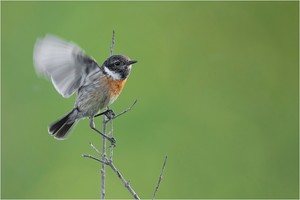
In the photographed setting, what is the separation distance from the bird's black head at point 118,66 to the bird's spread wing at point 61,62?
120 millimetres

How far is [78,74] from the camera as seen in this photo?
499 centimetres

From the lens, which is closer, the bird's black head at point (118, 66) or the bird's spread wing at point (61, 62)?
the bird's spread wing at point (61, 62)

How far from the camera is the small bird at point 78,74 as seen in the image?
4785 mm

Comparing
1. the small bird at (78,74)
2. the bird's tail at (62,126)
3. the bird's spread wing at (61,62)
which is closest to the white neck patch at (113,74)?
the small bird at (78,74)

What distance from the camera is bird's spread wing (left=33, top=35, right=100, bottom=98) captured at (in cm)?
476

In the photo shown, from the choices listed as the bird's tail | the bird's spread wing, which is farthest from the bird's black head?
the bird's tail

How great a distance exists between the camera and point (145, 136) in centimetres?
784

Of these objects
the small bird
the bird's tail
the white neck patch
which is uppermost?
the white neck patch

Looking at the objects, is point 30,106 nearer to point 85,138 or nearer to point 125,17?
point 85,138

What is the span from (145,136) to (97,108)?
8.94 ft

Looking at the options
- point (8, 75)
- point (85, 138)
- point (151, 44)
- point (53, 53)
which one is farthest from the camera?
point (151, 44)

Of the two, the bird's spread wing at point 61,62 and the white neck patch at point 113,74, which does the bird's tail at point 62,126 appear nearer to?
the bird's spread wing at point 61,62

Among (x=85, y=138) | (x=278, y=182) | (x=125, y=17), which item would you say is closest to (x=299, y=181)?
(x=278, y=182)

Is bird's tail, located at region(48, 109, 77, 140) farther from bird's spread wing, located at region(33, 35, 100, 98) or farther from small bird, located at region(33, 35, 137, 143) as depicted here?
bird's spread wing, located at region(33, 35, 100, 98)
